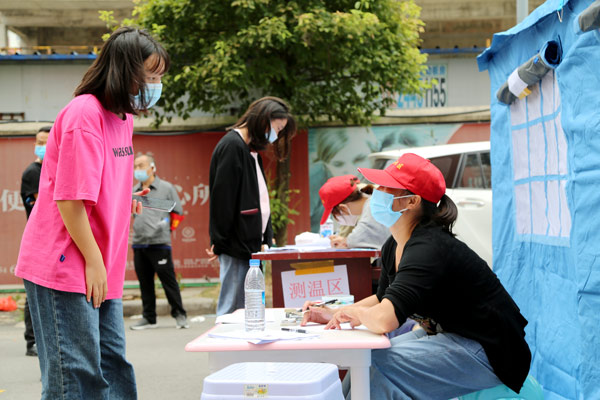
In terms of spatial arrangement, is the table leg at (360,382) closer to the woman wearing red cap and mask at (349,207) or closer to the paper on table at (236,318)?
the paper on table at (236,318)

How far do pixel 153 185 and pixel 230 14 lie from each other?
3373 mm

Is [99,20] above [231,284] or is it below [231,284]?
above

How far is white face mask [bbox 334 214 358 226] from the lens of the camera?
6.16 metres

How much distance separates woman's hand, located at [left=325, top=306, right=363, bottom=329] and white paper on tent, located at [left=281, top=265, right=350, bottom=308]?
175 cm

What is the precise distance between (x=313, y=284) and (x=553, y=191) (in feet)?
5.64

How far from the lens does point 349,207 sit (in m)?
6.09

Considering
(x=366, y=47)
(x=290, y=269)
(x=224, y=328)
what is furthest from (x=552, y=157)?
(x=366, y=47)

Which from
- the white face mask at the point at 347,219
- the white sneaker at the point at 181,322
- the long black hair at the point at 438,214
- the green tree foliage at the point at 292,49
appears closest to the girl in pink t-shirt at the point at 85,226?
the long black hair at the point at 438,214

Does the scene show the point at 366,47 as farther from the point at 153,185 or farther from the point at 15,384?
the point at 15,384

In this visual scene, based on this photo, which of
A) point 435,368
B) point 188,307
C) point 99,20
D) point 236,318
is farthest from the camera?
point 99,20

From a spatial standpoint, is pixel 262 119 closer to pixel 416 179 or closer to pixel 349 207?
pixel 349 207

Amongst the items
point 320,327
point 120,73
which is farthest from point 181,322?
point 120,73

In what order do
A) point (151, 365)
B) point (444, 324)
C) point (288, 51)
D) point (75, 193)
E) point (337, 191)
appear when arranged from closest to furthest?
point (75, 193) < point (444, 324) < point (337, 191) < point (151, 365) < point (288, 51)

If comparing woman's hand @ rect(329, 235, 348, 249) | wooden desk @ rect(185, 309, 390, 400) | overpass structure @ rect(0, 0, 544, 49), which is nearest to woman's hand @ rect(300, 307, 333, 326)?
wooden desk @ rect(185, 309, 390, 400)
